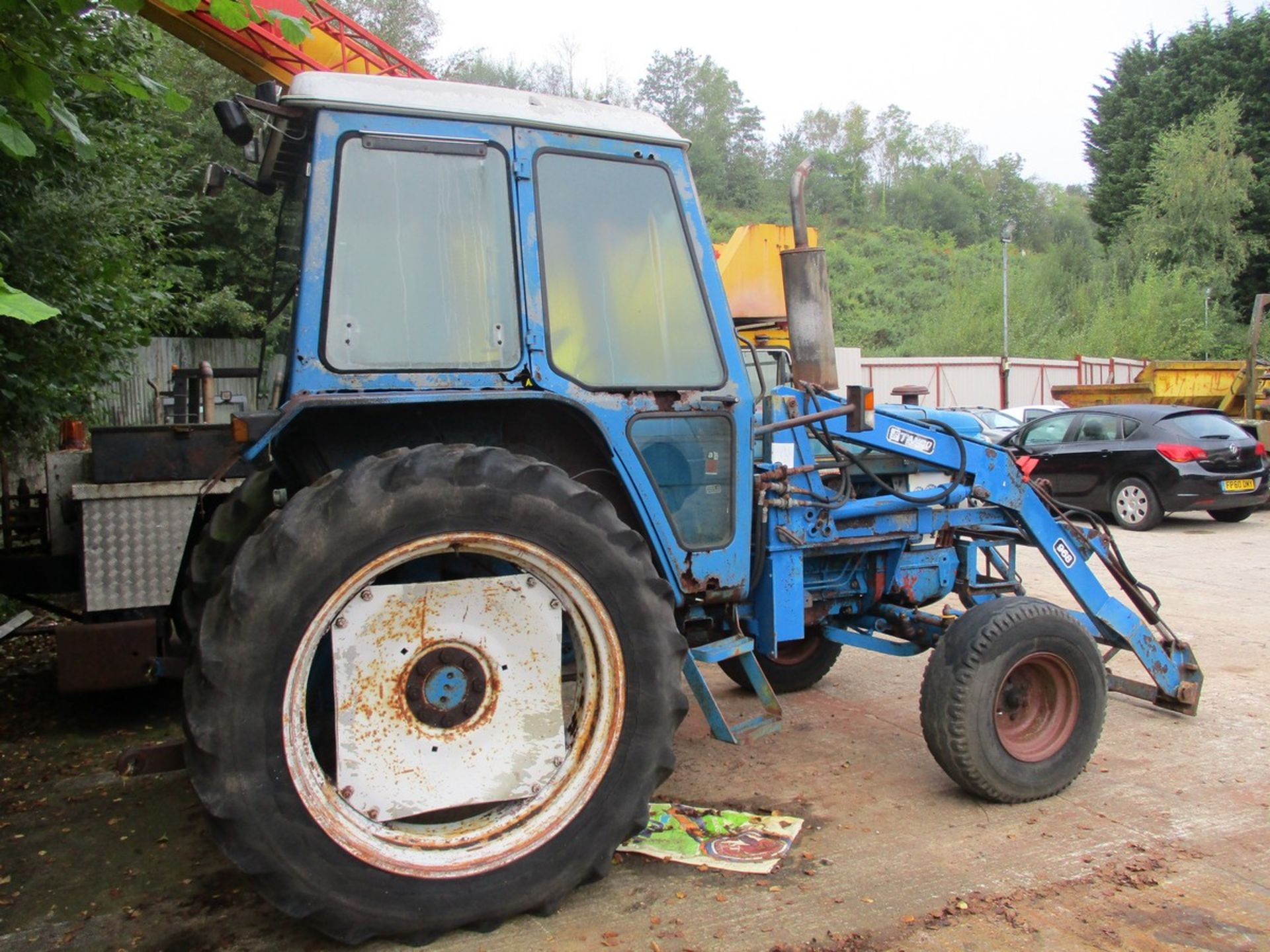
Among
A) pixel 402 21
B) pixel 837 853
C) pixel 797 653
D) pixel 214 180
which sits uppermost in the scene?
pixel 402 21

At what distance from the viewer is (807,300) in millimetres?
3727

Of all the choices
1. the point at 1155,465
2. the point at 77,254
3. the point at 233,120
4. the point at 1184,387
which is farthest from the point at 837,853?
the point at 1184,387

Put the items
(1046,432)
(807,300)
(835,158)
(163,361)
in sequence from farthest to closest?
1. (835,158)
2. (163,361)
3. (1046,432)
4. (807,300)

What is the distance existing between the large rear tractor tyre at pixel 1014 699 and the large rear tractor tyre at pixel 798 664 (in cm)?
141

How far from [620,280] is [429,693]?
60.5 inches

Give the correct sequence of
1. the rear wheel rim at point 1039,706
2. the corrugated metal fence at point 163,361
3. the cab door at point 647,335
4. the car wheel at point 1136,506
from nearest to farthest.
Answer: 1. the cab door at point 647,335
2. the rear wheel rim at point 1039,706
3. the car wheel at point 1136,506
4. the corrugated metal fence at point 163,361

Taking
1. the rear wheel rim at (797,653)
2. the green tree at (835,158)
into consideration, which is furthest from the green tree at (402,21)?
the green tree at (835,158)

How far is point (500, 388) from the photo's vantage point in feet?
10.6

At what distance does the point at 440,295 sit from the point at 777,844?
2.23 meters

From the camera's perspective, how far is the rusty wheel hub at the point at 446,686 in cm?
307

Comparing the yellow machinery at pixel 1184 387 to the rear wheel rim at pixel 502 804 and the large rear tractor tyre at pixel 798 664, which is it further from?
the rear wheel rim at pixel 502 804

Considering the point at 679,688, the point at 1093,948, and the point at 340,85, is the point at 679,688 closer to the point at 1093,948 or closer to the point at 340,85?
the point at 1093,948

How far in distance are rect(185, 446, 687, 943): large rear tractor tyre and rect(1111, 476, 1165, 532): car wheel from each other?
34.8 feet

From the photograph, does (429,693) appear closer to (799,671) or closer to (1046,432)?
(799,671)
